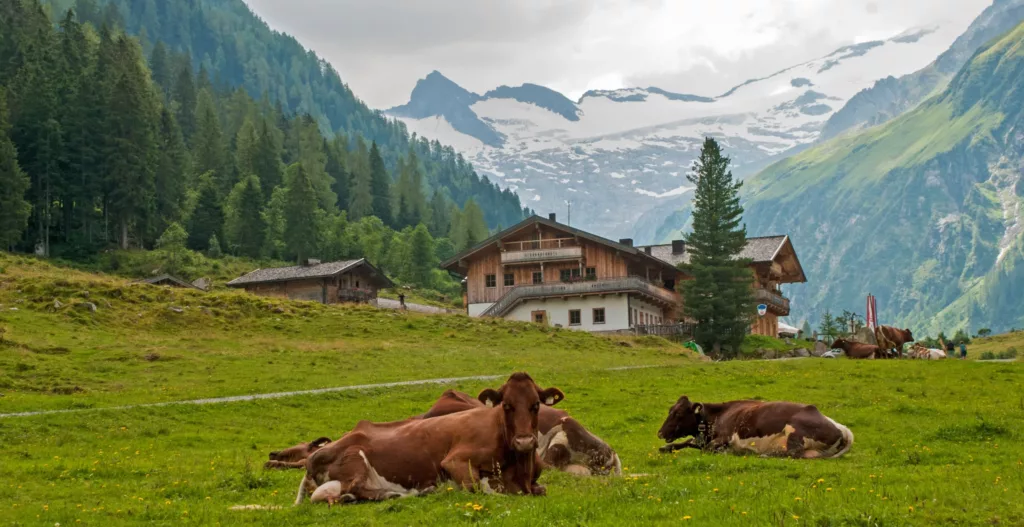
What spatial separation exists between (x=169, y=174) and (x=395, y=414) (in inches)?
4524

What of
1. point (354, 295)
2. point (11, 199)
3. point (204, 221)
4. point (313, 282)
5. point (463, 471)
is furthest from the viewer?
point (204, 221)

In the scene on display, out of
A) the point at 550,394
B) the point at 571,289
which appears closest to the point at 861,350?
the point at 571,289

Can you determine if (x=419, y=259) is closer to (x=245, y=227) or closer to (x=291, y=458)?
(x=245, y=227)

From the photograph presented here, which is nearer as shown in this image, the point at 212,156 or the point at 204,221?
the point at 204,221

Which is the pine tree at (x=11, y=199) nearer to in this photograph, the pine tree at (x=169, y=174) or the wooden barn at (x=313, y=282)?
the wooden barn at (x=313, y=282)

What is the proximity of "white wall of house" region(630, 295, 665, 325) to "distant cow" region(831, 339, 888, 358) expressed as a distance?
33620 millimetres

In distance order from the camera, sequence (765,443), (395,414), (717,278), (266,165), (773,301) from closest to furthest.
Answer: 1. (765,443)
2. (395,414)
3. (717,278)
4. (773,301)
5. (266,165)

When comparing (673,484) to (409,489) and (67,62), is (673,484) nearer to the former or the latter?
(409,489)

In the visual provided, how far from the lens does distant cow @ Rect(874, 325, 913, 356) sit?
47.5 m

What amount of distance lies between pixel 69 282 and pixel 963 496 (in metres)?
55.7

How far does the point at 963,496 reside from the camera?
11867 mm

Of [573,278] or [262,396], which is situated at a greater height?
[573,278]

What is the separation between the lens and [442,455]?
45.0ft

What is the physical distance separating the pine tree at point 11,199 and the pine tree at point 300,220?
1693 inches
